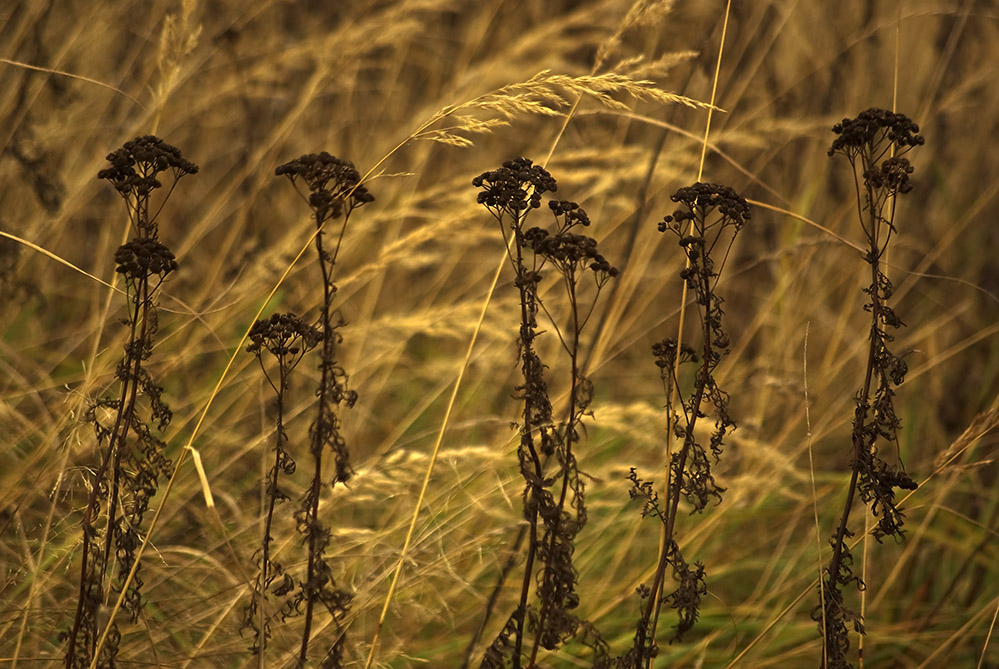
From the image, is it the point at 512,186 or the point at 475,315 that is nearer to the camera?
the point at 512,186

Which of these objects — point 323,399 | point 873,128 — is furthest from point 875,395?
point 323,399

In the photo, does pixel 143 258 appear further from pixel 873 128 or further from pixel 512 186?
pixel 873 128

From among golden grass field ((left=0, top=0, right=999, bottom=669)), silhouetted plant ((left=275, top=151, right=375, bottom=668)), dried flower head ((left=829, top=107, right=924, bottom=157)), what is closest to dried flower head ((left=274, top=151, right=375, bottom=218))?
silhouetted plant ((left=275, top=151, right=375, bottom=668))

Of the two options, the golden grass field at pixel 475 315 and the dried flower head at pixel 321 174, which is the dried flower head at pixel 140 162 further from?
the golden grass field at pixel 475 315

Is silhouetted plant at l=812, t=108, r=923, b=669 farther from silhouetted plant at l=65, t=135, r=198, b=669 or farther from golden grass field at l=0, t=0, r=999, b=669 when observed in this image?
silhouetted plant at l=65, t=135, r=198, b=669

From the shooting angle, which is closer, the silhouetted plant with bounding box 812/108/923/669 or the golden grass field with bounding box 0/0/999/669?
the silhouetted plant with bounding box 812/108/923/669

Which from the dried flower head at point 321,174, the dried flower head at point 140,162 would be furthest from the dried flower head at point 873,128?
the dried flower head at point 140,162

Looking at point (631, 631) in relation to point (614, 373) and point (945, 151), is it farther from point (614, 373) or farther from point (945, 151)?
point (945, 151)

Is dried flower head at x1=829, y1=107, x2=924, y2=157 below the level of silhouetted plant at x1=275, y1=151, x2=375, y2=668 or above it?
above

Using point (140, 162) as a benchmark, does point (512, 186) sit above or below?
above

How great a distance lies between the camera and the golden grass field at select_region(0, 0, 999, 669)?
6.85 feet

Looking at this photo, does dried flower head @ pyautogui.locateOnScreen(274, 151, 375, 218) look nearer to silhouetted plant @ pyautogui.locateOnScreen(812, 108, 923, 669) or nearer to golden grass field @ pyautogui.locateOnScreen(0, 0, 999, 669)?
golden grass field @ pyautogui.locateOnScreen(0, 0, 999, 669)

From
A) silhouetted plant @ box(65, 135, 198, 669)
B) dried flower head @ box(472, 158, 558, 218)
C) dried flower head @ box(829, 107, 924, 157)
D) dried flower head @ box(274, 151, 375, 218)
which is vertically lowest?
silhouetted plant @ box(65, 135, 198, 669)

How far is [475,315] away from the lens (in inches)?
115
